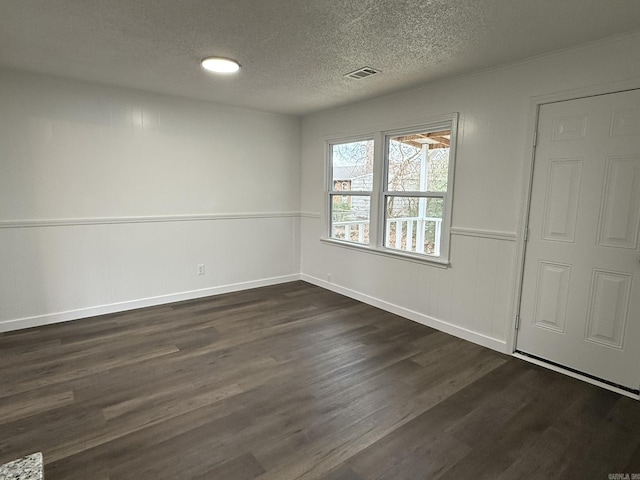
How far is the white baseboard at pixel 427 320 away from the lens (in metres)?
3.14

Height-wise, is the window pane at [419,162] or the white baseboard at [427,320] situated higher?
the window pane at [419,162]

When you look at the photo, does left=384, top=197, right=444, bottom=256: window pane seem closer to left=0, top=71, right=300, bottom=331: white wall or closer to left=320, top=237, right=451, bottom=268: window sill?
left=320, top=237, right=451, bottom=268: window sill

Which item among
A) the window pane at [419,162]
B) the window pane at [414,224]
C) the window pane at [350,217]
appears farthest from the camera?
the window pane at [350,217]

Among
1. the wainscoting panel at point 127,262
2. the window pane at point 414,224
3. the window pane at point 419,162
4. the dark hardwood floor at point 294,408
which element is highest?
the window pane at point 419,162

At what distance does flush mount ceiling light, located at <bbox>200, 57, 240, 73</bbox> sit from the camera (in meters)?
2.80

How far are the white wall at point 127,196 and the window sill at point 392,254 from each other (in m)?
0.96

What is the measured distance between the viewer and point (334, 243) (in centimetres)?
477

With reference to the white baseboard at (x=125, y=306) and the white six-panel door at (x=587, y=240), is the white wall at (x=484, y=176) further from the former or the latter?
the white baseboard at (x=125, y=306)

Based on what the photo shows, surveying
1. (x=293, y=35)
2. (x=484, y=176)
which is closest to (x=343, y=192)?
(x=484, y=176)

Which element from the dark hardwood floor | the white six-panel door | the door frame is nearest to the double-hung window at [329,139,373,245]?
the dark hardwood floor

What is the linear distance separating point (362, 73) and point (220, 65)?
1202mm

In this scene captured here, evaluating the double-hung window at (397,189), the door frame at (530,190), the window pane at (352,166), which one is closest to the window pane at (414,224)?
the double-hung window at (397,189)

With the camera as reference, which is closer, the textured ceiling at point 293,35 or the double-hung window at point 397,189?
the textured ceiling at point 293,35

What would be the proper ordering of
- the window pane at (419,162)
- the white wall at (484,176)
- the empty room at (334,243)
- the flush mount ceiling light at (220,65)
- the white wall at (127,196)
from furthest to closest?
the window pane at (419,162) → the white wall at (127,196) → the flush mount ceiling light at (220,65) → the white wall at (484,176) → the empty room at (334,243)
